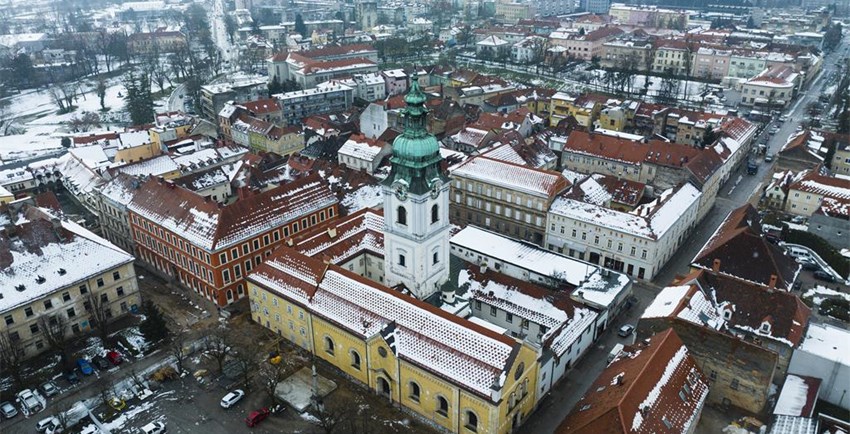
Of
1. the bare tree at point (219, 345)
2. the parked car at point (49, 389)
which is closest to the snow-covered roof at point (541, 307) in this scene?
the bare tree at point (219, 345)

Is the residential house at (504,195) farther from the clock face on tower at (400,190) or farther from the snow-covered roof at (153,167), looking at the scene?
the snow-covered roof at (153,167)

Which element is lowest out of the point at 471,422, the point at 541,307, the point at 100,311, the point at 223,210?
the point at 471,422

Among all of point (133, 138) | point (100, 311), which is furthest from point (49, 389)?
point (133, 138)

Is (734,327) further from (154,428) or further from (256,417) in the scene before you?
(154,428)

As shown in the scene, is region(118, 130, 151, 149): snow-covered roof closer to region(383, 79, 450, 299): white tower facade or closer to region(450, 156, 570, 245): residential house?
region(450, 156, 570, 245): residential house

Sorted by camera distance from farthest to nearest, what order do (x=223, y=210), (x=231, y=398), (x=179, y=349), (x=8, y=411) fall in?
(x=223, y=210)
(x=179, y=349)
(x=231, y=398)
(x=8, y=411)

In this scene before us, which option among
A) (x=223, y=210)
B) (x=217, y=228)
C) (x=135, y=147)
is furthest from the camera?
(x=135, y=147)
